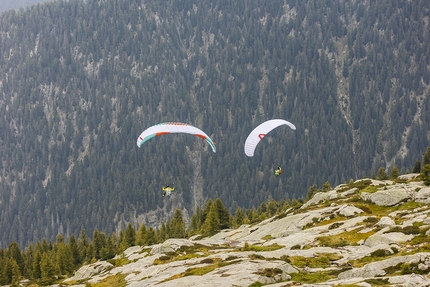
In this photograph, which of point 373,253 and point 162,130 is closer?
point 373,253

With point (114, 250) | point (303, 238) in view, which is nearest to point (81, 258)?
point (114, 250)

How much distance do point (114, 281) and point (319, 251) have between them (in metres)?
25.4

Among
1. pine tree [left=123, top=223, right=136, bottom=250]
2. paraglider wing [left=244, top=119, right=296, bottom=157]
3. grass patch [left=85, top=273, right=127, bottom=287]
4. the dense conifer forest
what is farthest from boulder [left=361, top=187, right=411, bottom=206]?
pine tree [left=123, top=223, right=136, bottom=250]

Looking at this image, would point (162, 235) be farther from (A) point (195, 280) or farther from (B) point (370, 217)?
(A) point (195, 280)

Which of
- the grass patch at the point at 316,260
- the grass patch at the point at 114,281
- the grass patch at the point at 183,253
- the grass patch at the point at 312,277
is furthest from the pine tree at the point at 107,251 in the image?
the grass patch at the point at 312,277

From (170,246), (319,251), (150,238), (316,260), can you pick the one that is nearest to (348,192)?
(170,246)

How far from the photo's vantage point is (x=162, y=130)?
9794 cm

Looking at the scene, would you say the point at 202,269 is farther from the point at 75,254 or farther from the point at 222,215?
the point at 75,254

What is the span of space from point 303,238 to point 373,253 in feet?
66.2

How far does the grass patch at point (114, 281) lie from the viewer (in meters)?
78.1

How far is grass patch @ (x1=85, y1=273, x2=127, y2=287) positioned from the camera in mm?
78125

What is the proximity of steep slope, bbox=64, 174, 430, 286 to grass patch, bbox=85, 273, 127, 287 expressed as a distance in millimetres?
353

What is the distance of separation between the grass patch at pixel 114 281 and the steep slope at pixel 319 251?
1.16 feet

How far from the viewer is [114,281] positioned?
8256 cm
